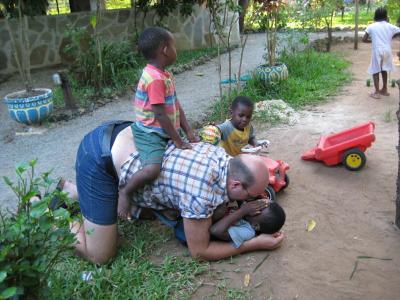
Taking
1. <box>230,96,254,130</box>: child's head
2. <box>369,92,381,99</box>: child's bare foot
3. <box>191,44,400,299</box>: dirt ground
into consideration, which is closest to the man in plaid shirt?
<box>191,44,400,299</box>: dirt ground

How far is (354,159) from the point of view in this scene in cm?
398

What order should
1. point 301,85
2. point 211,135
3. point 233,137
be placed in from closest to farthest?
1. point 211,135
2. point 233,137
3. point 301,85

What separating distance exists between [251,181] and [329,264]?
2.42ft

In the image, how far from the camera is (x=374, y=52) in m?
6.96

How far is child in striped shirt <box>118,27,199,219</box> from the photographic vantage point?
109 inches

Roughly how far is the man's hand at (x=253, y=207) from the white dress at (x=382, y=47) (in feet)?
16.1

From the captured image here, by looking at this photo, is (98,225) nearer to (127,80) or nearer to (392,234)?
(392,234)

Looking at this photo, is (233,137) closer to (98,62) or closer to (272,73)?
(272,73)

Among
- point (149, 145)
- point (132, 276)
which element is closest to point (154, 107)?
point (149, 145)

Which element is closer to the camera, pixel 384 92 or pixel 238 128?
pixel 238 128

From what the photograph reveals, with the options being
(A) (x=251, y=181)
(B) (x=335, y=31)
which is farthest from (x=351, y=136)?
(B) (x=335, y=31)

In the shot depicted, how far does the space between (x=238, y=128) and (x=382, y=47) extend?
161 inches

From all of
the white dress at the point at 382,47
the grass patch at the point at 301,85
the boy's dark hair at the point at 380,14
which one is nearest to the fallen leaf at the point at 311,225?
the grass patch at the point at 301,85

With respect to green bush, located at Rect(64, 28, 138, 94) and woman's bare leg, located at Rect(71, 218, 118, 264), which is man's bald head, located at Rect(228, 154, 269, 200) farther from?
green bush, located at Rect(64, 28, 138, 94)
